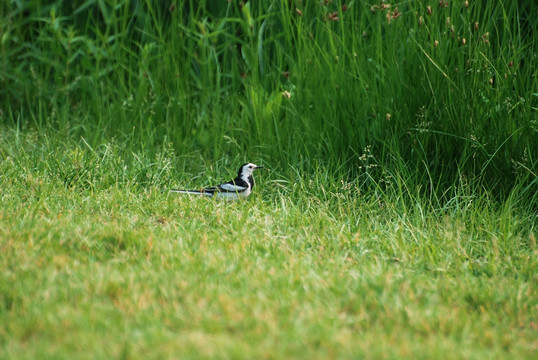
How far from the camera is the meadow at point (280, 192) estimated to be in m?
3.39

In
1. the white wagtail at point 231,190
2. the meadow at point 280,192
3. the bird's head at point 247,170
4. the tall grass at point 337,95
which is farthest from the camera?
the bird's head at point 247,170

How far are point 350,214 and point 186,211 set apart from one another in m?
1.19

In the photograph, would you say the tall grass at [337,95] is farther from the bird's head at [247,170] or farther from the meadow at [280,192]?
the bird's head at [247,170]

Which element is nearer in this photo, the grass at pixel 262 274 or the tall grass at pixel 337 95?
the grass at pixel 262 274

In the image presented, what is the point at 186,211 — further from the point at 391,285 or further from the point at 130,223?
the point at 391,285

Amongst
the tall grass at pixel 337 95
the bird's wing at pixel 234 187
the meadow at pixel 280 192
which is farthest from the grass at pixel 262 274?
the tall grass at pixel 337 95

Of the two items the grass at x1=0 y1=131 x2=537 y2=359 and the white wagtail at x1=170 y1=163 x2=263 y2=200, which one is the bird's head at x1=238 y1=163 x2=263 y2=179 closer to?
the white wagtail at x1=170 y1=163 x2=263 y2=200

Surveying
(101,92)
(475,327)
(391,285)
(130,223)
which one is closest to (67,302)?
(130,223)

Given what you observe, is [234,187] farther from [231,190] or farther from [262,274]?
[262,274]

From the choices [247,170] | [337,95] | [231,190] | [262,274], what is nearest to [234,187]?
[231,190]

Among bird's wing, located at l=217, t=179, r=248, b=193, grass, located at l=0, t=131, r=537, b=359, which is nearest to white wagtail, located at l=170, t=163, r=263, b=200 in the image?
bird's wing, located at l=217, t=179, r=248, b=193

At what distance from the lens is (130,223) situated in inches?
189

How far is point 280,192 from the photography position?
5758 mm

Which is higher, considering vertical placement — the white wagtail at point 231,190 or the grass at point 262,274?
the grass at point 262,274
